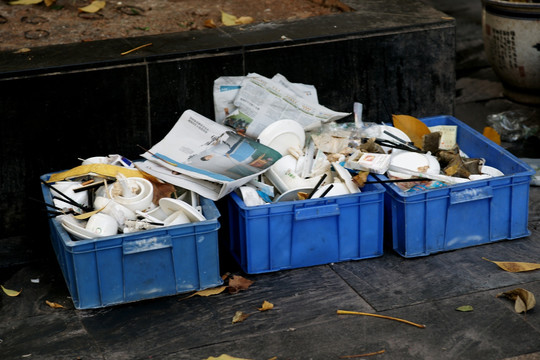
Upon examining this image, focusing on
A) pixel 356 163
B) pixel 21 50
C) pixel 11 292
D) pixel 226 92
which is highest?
pixel 21 50

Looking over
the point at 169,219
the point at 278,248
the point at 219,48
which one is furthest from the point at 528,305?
the point at 219,48

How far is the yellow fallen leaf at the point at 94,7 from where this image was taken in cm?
489

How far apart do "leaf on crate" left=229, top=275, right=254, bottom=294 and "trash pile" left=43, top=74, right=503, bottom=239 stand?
1.13ft

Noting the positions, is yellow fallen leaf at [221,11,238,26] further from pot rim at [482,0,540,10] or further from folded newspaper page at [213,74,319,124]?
pot rim at [482,0,540,10]

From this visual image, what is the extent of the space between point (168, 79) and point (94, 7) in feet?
4.21

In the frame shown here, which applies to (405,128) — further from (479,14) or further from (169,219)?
(479,14)

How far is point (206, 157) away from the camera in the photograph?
3697 millimetres

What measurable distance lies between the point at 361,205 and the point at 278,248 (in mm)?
433

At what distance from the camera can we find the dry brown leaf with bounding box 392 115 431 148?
4.11m

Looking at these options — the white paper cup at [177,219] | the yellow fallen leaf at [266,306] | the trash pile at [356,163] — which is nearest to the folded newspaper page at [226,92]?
the trash pile at [356,163]

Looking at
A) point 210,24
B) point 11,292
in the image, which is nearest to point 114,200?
point 11,292

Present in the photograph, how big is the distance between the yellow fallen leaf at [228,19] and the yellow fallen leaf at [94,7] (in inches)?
31.5

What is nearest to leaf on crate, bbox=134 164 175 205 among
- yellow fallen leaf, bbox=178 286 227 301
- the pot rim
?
yellow fallen leaf, bbox=178 286 227 301

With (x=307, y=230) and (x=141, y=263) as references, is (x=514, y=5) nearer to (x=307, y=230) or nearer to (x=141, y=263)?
(x=307, y=230)
